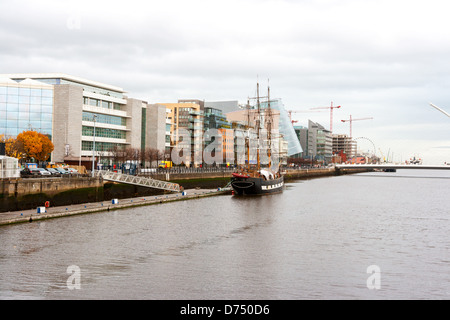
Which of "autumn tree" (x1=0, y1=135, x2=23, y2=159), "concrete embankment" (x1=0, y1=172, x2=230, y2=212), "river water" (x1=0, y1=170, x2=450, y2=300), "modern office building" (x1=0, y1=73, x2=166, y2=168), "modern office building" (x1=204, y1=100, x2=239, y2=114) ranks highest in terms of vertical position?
"modern office building" (x1=204, y1=100, x2=239, y2=114)

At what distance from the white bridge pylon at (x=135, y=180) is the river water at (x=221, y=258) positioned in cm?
888

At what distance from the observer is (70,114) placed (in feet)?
264

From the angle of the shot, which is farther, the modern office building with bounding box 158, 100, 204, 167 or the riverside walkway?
Answer: the modern office building with bounding box 158, 100, 204, 167

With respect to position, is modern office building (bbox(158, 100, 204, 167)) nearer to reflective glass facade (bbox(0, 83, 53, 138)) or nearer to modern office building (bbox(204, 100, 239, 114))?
modern office building (bbox(204, 100, 239, 114))

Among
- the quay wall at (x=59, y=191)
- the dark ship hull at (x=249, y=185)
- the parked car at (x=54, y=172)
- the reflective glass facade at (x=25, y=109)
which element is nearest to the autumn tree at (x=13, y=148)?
the reflective glass facade at (x=25, y=109)

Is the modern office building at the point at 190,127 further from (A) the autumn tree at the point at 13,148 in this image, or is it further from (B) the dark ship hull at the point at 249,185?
(A) the autumn tree at the point at 13,148

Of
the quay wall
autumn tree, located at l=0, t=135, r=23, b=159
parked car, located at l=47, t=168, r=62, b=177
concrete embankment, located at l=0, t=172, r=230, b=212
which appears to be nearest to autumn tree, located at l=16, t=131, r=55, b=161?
autumn tree, located at l=0, t=135, r=23, b=159

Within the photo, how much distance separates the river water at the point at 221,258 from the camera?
1859 cm

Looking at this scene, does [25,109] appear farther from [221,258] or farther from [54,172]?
[221,258]

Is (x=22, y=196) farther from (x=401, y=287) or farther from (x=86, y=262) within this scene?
(x=401, y=287)

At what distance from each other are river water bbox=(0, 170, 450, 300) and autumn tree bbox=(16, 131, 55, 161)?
1327 inches

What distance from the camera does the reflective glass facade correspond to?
76.1m

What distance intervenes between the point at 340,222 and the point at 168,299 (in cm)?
2572

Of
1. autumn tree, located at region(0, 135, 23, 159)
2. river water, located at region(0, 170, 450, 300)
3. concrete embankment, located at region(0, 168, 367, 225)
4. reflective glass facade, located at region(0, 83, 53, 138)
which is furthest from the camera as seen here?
reflective glass facade, located at region(0, 83, 53, 138)
